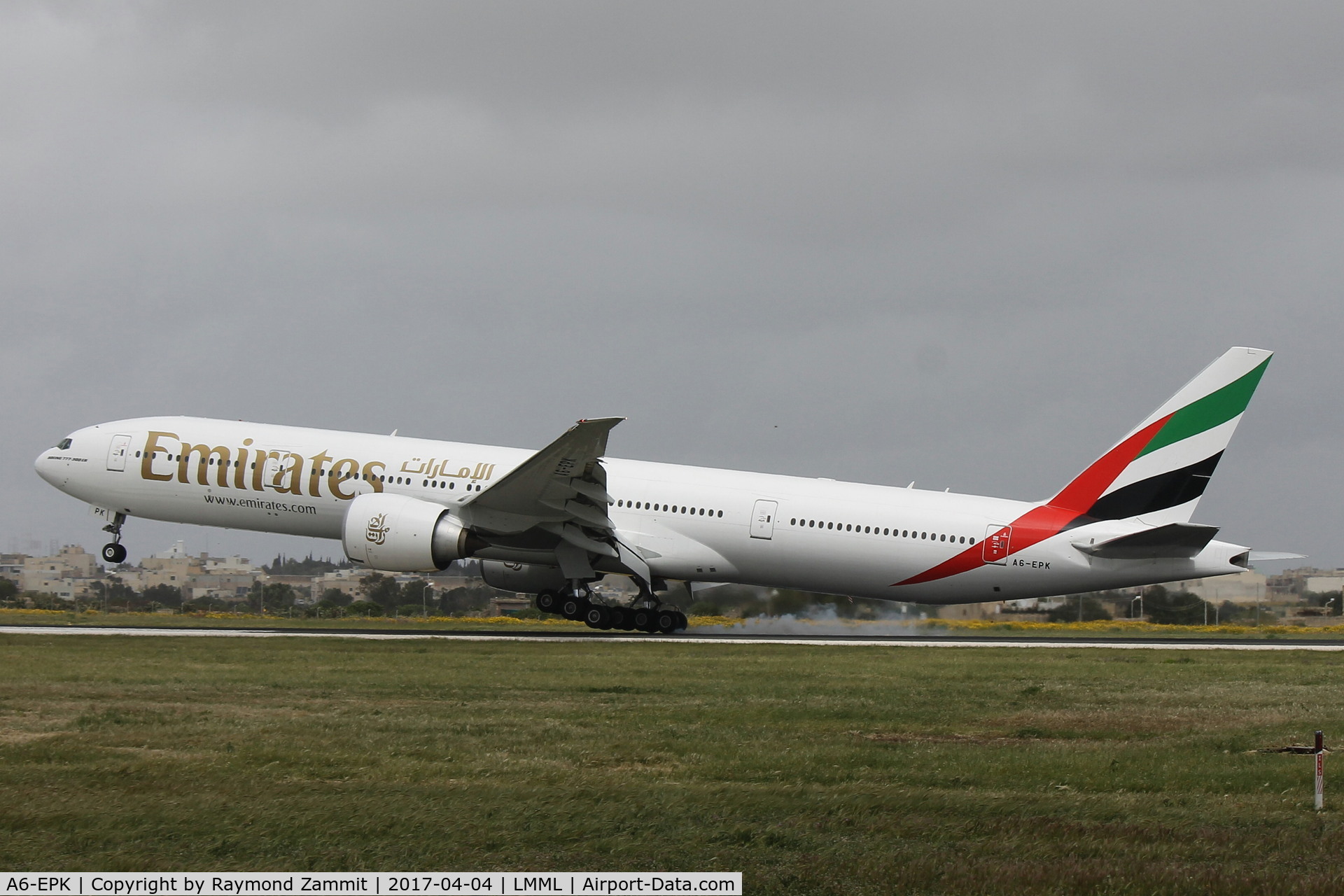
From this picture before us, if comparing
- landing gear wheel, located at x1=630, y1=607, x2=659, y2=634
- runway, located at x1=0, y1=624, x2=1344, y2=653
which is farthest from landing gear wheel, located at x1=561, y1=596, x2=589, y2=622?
landing gear wheel, located at x1=630, y1=607, x2=659, y2=634

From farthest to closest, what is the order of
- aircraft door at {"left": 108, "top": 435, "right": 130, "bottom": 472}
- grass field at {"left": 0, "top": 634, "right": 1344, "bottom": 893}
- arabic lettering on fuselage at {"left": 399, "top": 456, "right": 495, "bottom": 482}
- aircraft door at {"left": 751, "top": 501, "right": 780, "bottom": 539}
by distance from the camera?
1. aircraft door at {"left": 108, "top": 435, "right": 130, "bottom": 472}
2. arabic lettering on fuselage at {"left": 399, "top": 456, "right": 495, "bottom": 482}
3. aircraft door at {"left": 751, "top": 501, "right": 780, "bottom": 539}
4. grass field at {"left": 0, "top": 634, "right": 1344, "bottom": 893}

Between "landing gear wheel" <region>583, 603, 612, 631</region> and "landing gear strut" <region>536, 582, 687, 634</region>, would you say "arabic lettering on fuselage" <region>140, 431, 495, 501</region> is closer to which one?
"landing gear strut" <region>536, 582, 687, 634</region>

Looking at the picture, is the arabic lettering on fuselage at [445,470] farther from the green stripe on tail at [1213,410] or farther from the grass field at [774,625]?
the green stripe on tail at [1213,410]

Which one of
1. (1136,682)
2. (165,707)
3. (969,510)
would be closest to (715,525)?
(969,510)

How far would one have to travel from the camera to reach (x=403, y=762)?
11.8 m

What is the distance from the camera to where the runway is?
31078mm

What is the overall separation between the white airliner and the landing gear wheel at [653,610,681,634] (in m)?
0.04

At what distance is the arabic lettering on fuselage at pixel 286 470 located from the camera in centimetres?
3438

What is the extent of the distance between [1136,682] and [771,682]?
19.9ft

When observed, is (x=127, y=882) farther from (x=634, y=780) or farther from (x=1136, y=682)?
(x=1136, y=682)

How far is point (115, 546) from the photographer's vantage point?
37344 millimetres

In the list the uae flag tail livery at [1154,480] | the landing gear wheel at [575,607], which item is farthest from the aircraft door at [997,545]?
the landing gear wheel at [575,607]

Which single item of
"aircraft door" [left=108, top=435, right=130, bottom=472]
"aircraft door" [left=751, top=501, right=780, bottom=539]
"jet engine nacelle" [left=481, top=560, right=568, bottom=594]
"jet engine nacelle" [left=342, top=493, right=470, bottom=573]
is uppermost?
"aircraft door" [left=108, top=435, right=130, bottom=472]

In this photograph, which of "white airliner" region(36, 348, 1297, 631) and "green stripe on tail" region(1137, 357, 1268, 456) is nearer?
"white airliner" region(36, 348, 1297, 631)
